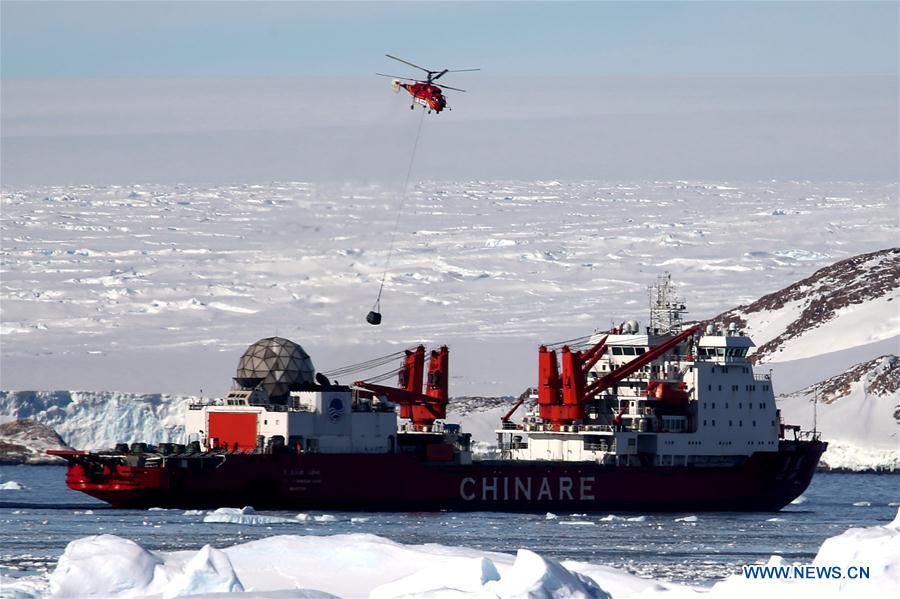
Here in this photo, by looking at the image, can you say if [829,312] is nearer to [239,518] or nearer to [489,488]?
[489,488]

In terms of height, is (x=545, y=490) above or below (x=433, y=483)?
below

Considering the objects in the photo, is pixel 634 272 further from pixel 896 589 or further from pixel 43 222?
pixel 896 589

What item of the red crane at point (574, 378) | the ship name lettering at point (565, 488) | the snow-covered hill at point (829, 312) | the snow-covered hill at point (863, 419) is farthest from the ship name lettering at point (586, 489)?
the snow-covered hill at point (829, 312)

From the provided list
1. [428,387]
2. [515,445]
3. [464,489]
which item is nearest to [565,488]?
[464,489]

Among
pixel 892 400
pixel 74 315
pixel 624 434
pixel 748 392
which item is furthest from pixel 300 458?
pixel 74 315

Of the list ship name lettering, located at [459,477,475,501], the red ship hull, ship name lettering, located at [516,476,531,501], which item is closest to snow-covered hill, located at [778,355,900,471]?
the red ship hull

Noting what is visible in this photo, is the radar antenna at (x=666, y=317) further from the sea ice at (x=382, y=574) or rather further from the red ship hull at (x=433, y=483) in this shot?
the sea ice at (x=382, y=574)

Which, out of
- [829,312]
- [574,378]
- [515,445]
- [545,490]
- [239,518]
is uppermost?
[829,312]
